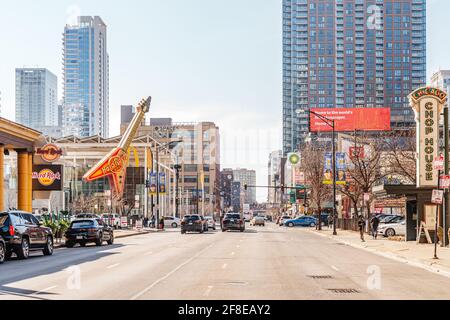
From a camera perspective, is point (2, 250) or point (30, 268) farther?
point (2, 250)

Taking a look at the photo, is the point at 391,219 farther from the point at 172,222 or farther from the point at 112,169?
the point at 112,169

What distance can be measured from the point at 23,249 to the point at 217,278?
12.5 metres

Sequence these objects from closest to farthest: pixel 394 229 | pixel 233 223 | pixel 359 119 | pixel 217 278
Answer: pixel 217 278 < pixel 394 229 < pixel 233 223 < pixel 359 119

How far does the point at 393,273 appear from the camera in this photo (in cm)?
2291

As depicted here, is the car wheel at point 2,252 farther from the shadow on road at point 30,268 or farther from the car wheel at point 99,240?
the car wheel at point 99,240

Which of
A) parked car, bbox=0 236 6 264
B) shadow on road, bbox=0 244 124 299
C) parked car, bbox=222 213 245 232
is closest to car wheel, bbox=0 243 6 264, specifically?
parked car, bbox=0 236 6 264

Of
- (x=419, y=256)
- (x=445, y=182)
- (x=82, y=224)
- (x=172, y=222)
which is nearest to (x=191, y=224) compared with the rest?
(x=82, y=224)

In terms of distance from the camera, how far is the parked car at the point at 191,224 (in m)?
63.1

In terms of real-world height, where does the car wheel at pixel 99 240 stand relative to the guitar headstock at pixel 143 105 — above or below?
below

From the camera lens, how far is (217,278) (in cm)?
2014

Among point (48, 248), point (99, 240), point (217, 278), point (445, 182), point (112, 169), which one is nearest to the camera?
point (217, 278)

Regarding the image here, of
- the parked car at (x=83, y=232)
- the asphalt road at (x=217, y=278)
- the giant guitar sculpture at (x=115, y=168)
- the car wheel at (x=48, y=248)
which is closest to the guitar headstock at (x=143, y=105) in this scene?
the giant guitar sculpture at (x=115, y=168)

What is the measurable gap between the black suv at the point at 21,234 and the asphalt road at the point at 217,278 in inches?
24.4

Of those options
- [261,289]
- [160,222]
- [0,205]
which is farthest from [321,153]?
[261,289]
